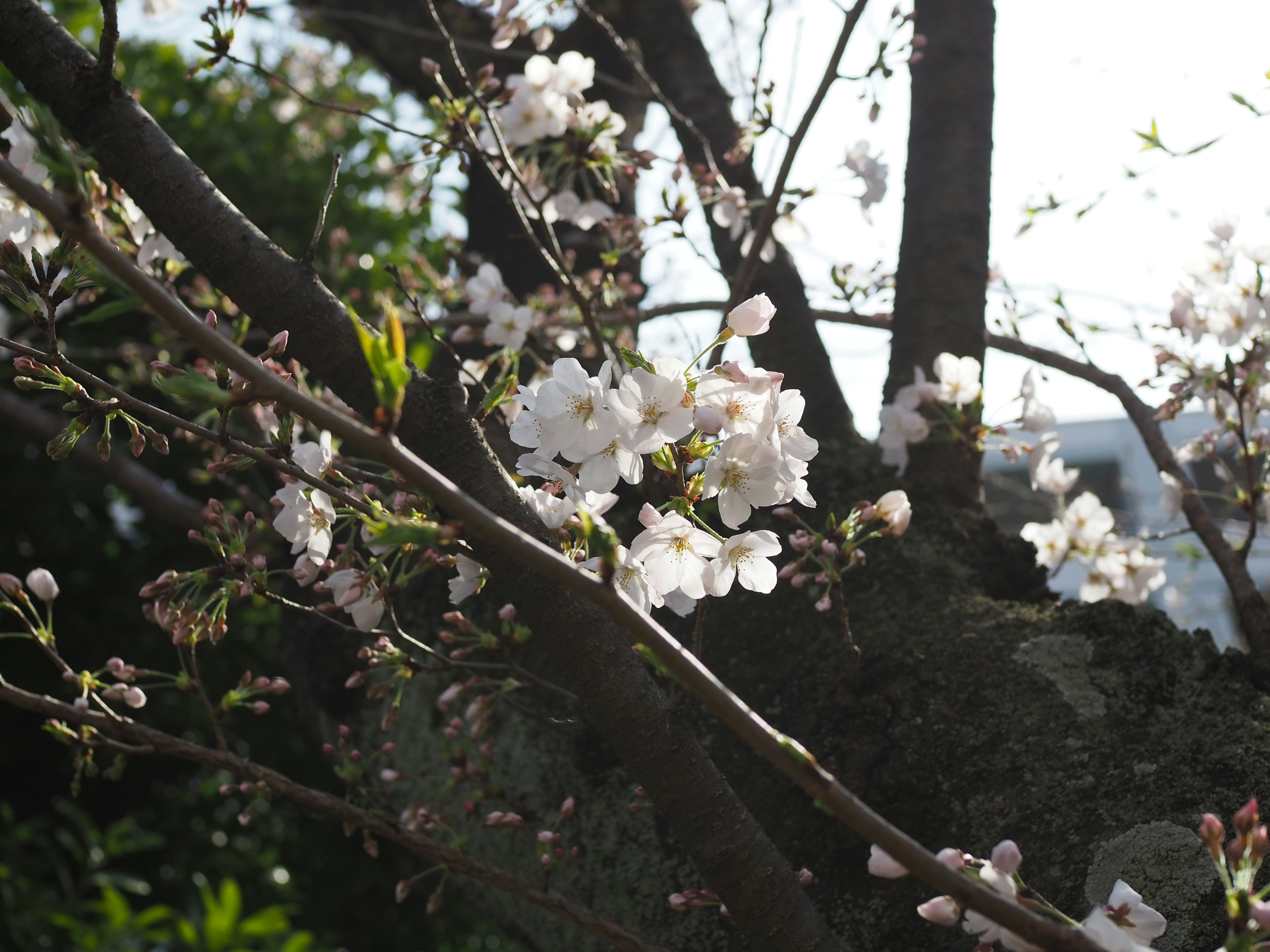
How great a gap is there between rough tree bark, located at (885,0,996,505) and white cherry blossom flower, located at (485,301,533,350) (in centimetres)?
79

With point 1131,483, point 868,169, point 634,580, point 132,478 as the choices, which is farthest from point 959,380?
point 1131,483

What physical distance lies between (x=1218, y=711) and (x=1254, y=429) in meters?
1.02

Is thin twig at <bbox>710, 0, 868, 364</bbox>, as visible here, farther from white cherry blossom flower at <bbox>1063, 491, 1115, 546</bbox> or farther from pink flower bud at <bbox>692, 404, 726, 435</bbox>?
white cherry blossom flower at <bbox>1063, 491, 1115, 546</bbox>

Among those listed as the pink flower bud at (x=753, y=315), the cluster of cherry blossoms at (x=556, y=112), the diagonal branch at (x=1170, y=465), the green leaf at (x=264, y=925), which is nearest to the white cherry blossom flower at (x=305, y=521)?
the pink flower bud at (x=753, y=315)

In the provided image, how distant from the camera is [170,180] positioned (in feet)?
3.38

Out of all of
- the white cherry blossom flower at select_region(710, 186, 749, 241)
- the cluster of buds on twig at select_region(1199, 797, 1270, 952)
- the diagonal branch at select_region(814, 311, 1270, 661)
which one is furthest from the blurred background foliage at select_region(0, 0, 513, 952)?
the cluster of buds on twig at select_region(1199, 797, 1270, 952)

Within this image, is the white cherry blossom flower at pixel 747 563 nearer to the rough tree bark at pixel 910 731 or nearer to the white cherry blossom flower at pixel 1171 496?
the rough tree bark at pixel 910 731

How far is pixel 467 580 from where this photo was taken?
108 cm

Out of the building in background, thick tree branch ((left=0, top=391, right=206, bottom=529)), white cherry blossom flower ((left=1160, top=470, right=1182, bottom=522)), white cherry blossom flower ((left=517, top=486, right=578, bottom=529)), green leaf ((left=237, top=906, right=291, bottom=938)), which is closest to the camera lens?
white cherry blossom flower ((left=517, top=486, right=578, bottom=529))

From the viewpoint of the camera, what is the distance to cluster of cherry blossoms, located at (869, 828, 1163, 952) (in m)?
0.68

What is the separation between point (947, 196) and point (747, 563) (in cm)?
134

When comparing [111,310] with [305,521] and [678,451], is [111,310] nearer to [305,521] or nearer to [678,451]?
[305,521]

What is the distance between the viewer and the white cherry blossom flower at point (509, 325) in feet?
6.34

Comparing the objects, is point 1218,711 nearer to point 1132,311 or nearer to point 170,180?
point 170,180
